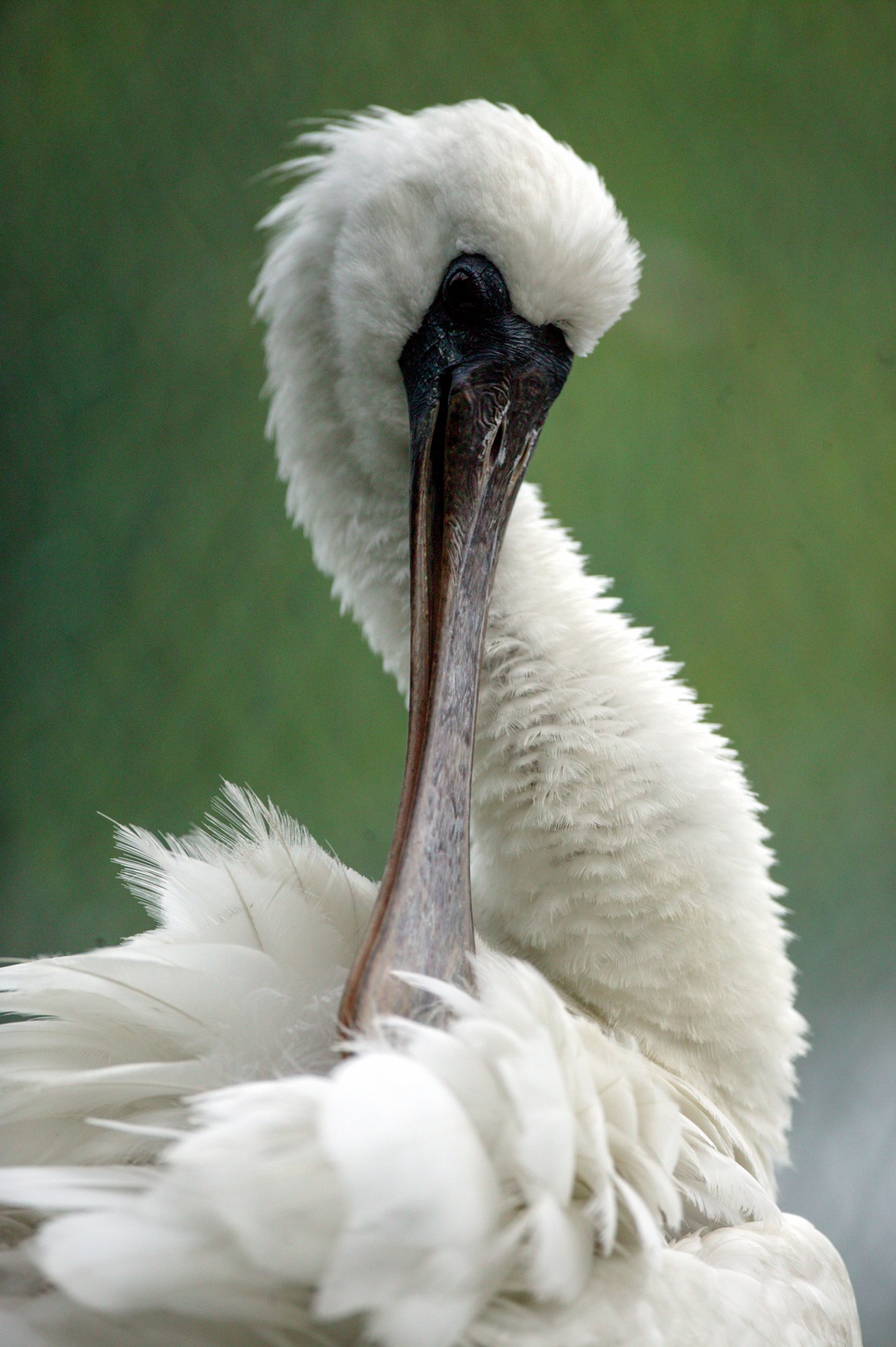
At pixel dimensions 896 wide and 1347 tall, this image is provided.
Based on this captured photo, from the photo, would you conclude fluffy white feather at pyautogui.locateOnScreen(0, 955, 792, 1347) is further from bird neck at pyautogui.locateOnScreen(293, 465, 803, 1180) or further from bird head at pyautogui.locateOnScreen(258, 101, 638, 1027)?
bird neck at pyautogui.locateOnScreen(293, 465, 803, 1180)

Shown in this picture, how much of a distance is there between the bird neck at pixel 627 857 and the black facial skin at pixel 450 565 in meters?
0.09

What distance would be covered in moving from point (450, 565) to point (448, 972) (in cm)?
29

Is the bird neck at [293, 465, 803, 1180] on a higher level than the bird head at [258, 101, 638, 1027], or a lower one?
lower

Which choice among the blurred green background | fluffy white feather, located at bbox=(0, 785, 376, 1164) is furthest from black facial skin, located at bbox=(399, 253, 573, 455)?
the blurred green background

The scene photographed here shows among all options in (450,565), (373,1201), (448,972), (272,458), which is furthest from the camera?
(272,458)

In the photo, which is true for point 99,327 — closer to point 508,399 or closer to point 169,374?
point 169,374

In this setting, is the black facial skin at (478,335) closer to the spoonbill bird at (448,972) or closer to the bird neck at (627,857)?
the spoonbill bird at (448,972)

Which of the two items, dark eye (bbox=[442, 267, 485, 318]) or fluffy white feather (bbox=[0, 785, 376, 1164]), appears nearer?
fluffy white feather (bbox=[0, 785, 376, 1164])

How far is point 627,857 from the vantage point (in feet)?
2.65

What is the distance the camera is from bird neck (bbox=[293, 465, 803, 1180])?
80cm

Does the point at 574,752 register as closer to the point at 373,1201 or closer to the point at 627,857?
the point at 627,857

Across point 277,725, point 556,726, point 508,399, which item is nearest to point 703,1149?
point 556,726

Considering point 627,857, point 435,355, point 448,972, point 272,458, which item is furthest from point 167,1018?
point 272,458

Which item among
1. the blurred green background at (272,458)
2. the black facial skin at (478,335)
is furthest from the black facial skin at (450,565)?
the blurred green background at (272,458)
